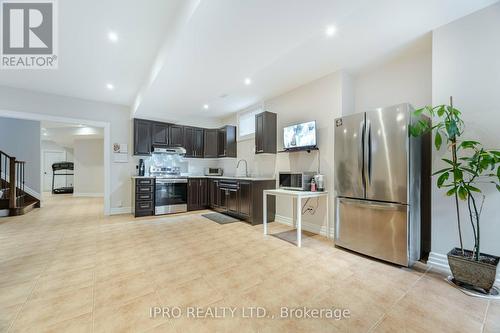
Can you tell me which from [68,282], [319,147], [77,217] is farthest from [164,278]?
[77,217]

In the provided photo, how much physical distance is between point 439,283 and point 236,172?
441cm

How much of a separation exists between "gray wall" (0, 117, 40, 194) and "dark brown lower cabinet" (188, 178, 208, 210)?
5.07 metres

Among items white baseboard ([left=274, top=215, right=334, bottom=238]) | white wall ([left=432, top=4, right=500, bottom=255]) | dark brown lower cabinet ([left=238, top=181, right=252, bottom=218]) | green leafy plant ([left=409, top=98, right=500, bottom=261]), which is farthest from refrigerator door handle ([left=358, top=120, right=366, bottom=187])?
dark brown lower cabinet ([left=238, top=181, right=252, bottom=218])

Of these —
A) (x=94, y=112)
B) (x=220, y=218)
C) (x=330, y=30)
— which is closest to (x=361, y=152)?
(x=330, y=30)

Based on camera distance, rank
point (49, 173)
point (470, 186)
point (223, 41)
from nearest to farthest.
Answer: point (470, 186)
point (223, 41)
point (49, 173)

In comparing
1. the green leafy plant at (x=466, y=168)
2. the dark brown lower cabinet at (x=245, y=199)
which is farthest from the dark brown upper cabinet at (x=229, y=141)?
the green leafy plant at (x=466, y=168)

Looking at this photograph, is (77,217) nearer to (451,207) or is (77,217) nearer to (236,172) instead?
(236,172)

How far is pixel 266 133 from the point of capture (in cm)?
430

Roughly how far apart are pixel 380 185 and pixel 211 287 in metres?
2.22

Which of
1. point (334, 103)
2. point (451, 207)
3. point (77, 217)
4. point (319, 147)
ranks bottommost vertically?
point (77, 217)

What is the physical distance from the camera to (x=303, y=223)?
12.6ft

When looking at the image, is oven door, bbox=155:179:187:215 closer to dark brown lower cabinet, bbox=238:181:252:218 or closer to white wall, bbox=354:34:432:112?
dark brown lower cabinet, bbox=238:181:252:218

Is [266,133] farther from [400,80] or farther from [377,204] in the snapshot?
[377,204]

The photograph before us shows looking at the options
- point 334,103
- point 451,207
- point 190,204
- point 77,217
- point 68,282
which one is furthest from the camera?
point 190,204
